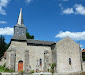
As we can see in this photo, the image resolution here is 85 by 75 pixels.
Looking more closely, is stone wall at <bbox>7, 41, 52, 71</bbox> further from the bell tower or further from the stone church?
the bell tower

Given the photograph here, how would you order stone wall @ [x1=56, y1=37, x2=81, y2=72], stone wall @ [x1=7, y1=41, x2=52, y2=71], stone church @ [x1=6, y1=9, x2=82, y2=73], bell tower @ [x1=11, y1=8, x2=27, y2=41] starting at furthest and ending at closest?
bell tower @ [x1=11, y1=8, x2=27, y2=41] < stone wall @ [x1=56, y1=37, x2=81, y2=72] < stone church @ [x1=6, y1=9, x2=82, y2=73] < stone wall @ [x1=7, y1=41, x2=52, y2=71]

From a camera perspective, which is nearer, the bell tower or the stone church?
the stone church

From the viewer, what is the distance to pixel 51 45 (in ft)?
90.0

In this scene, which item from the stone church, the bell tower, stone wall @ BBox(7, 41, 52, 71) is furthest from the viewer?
the bell tower

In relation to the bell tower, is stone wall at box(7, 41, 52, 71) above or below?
below

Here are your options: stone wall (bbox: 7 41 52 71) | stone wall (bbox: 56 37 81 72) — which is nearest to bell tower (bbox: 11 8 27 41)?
stone wall (bbox: 7 41 52 71)


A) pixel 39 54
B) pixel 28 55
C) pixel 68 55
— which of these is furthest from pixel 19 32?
pixel 68 55

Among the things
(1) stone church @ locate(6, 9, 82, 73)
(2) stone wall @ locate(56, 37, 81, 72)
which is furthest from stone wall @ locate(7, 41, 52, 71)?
(2) stone wall @ locate(56, 37, 81, 72)

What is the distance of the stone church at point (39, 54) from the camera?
2381 cm

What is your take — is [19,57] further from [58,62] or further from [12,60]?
[58,62]

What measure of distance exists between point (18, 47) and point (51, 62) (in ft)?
29.3

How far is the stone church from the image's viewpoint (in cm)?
2381

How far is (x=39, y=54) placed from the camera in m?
26.0

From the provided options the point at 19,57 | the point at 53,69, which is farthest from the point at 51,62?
the point at 19,57
